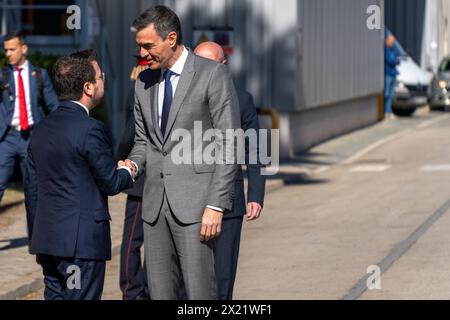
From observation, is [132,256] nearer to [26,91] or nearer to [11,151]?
[11,151]

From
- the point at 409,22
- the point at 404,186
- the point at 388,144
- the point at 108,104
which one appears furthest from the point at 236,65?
the point at 409,22

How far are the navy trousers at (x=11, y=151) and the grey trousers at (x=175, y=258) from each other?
4.82 meters

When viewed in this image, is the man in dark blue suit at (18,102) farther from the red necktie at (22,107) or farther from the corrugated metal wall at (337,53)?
the corrugated metal wall at (337,53)

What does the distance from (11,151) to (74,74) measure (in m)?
4.99

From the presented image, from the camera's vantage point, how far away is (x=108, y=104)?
21703 millimetres

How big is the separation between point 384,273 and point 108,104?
11.6 metres

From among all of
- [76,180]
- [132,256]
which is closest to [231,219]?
[76,180]

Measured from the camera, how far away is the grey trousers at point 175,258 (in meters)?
6.73

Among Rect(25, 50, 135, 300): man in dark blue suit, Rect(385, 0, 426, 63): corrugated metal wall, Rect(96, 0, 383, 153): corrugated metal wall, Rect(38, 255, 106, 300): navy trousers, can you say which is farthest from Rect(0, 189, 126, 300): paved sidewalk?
Rect(385, 0, 426, 63): corrugated metal wall

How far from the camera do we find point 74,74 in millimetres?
6645

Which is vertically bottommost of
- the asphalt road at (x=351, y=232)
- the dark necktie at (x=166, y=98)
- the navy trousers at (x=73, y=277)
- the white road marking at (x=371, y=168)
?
the white road marking at (x=371, y=168)

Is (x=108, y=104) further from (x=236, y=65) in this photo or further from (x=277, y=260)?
(x=277, y=260)

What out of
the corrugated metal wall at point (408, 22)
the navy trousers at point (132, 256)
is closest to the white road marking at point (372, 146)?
the navy trousers at point (132, 256)

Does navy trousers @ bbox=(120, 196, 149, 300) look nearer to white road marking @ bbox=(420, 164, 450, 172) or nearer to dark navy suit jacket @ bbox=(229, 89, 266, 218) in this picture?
dark navy suit jacket @ bbox=(229, 89, 266, 218)
